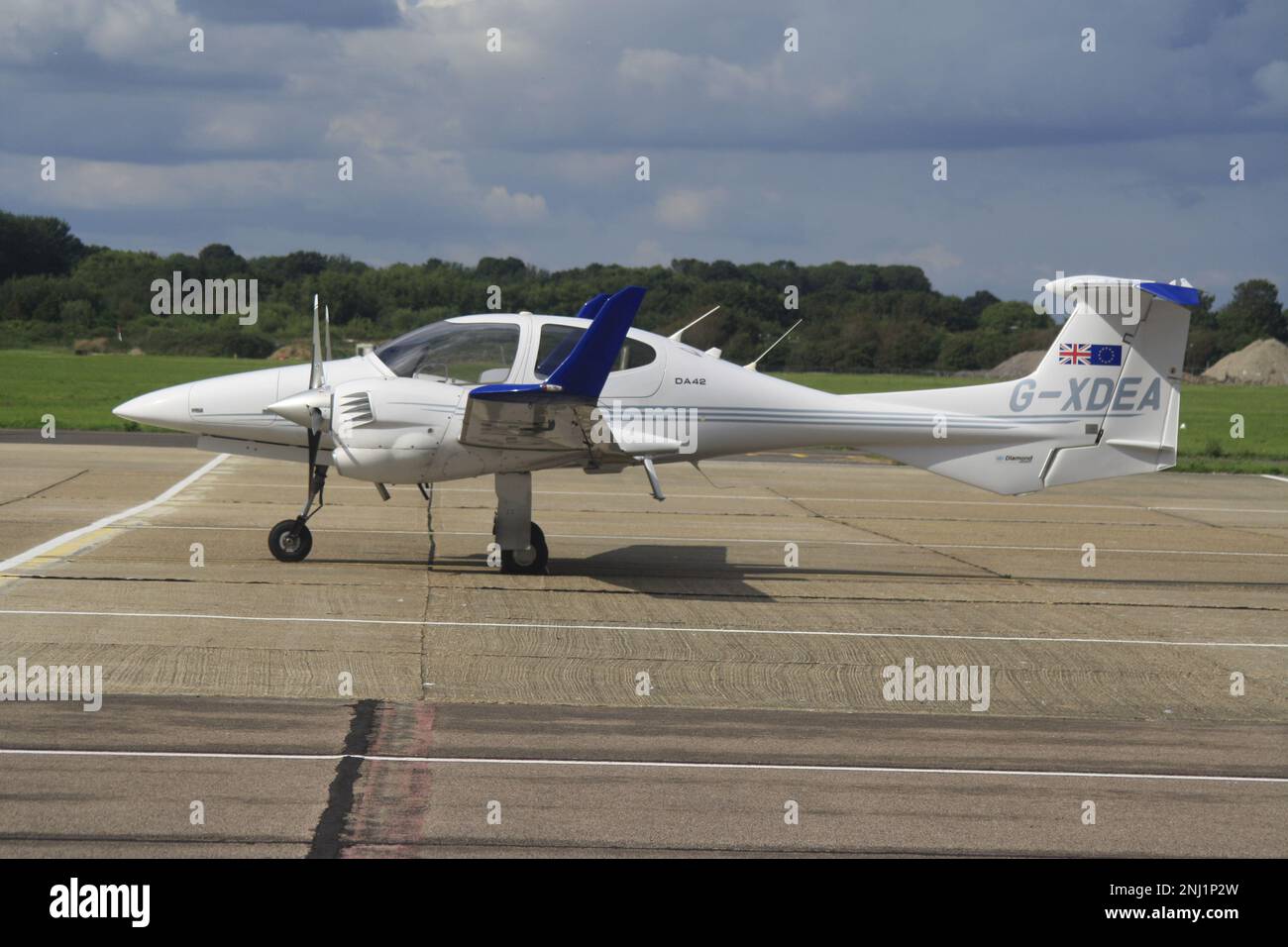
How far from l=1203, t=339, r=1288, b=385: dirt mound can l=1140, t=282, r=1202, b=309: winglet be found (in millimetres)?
92062

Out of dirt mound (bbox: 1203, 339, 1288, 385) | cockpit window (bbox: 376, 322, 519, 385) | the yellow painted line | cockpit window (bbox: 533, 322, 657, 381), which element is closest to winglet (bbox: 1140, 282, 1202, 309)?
cockpit window (bbox: 533, 322, 657, 381)

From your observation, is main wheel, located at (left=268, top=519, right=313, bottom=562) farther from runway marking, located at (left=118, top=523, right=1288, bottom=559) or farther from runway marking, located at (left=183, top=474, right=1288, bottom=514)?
runway marking, located at (left=183, top=474, right=1288, bottom=514)

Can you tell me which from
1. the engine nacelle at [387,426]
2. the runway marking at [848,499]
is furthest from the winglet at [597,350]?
the runway marking at [848,499]

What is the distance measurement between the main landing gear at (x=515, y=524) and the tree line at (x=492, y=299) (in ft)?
13.0

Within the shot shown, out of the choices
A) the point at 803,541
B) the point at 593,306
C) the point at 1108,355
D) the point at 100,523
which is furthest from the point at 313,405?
the point at 1108,355

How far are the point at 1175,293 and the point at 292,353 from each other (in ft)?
187

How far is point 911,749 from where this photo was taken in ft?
28.8

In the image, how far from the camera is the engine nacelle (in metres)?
13.9

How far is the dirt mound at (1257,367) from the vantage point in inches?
3920

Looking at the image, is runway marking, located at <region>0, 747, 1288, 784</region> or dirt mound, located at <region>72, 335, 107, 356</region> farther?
dirt mound, located at <region>72, 335, 107, 356</region>

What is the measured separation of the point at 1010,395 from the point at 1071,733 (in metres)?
7.13

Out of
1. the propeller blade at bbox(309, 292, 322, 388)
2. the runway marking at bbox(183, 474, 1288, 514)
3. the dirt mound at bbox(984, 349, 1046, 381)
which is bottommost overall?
the runway marking at bbox(183, 474, 1288, 514)
